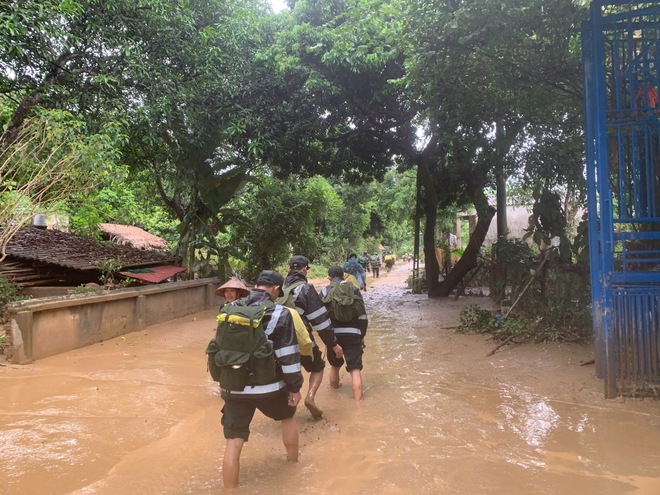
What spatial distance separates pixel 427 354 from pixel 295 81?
7.65m

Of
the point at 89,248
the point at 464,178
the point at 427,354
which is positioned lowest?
the point at 427,354

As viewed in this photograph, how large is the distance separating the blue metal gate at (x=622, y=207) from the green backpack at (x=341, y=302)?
2.71 meters

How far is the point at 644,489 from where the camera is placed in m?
3.53

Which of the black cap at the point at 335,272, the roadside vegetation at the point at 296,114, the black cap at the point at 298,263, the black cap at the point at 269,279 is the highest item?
the roadside vegetation at the point at 296,114

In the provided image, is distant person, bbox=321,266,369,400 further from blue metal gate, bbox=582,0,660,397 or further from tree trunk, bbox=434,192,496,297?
tree trunk, bbox=434,192,496,297

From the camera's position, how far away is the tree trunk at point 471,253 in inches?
574

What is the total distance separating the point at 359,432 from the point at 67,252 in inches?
373

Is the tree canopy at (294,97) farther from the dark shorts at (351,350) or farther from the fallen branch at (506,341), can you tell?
the dark shorts at (351,350)

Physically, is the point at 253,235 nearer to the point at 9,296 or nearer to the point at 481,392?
Result: the point at 9,296

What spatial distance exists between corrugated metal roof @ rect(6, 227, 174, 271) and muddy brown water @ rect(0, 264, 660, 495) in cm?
391

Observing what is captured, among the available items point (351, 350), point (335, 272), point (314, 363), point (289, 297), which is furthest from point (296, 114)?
point (314, 363)

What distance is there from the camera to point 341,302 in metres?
5.80

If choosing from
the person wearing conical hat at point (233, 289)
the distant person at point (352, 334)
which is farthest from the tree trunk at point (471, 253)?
the person wearing conical hat at point (233, 289)

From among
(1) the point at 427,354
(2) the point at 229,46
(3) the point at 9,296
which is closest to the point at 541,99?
(1) the point at 427,354
